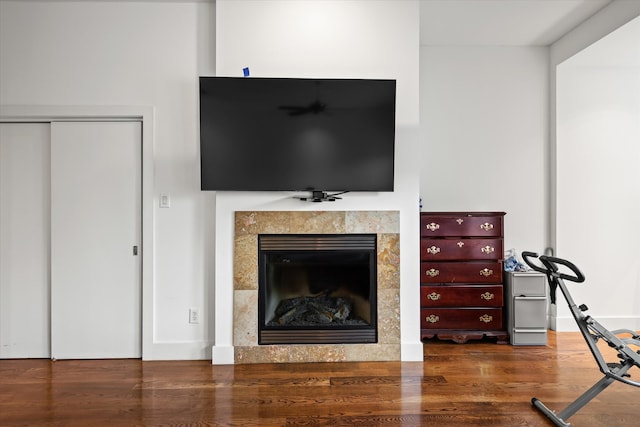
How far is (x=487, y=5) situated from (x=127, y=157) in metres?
3.10

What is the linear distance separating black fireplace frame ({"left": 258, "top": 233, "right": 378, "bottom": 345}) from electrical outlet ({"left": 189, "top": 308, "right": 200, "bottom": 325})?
510 millimetres

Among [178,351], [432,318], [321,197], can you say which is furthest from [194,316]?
[432,318]

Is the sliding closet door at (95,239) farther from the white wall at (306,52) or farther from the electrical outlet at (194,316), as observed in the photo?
the white wall at (306,52)

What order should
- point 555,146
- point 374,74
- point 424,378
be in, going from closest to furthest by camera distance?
point 424,378
point 374,74
point 555,146

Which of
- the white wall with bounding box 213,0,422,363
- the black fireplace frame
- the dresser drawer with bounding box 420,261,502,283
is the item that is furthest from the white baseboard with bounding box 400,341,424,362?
the dresser drawer with bounding box 420,261,502,283

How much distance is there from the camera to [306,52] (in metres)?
3.17

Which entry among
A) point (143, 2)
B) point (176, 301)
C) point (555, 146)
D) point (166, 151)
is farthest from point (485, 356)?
point (143, 2)

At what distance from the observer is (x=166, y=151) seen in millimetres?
3270

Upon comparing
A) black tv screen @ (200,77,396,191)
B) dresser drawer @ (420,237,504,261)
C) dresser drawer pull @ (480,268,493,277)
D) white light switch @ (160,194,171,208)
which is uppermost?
black tv screen @ (200,77,396,191)

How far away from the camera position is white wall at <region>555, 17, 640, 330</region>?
4.02 meters

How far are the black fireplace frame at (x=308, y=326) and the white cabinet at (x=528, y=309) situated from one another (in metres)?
1.29

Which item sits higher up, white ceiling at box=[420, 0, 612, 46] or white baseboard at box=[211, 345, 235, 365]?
white ceiling at box=[420, 0, 612, 46]

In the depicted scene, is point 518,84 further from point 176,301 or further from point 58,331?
point 58,331

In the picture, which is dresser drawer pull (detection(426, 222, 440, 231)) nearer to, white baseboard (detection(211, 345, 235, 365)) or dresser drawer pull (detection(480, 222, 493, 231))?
dresser drawer pull (detection(480, 222, 493, 231))
